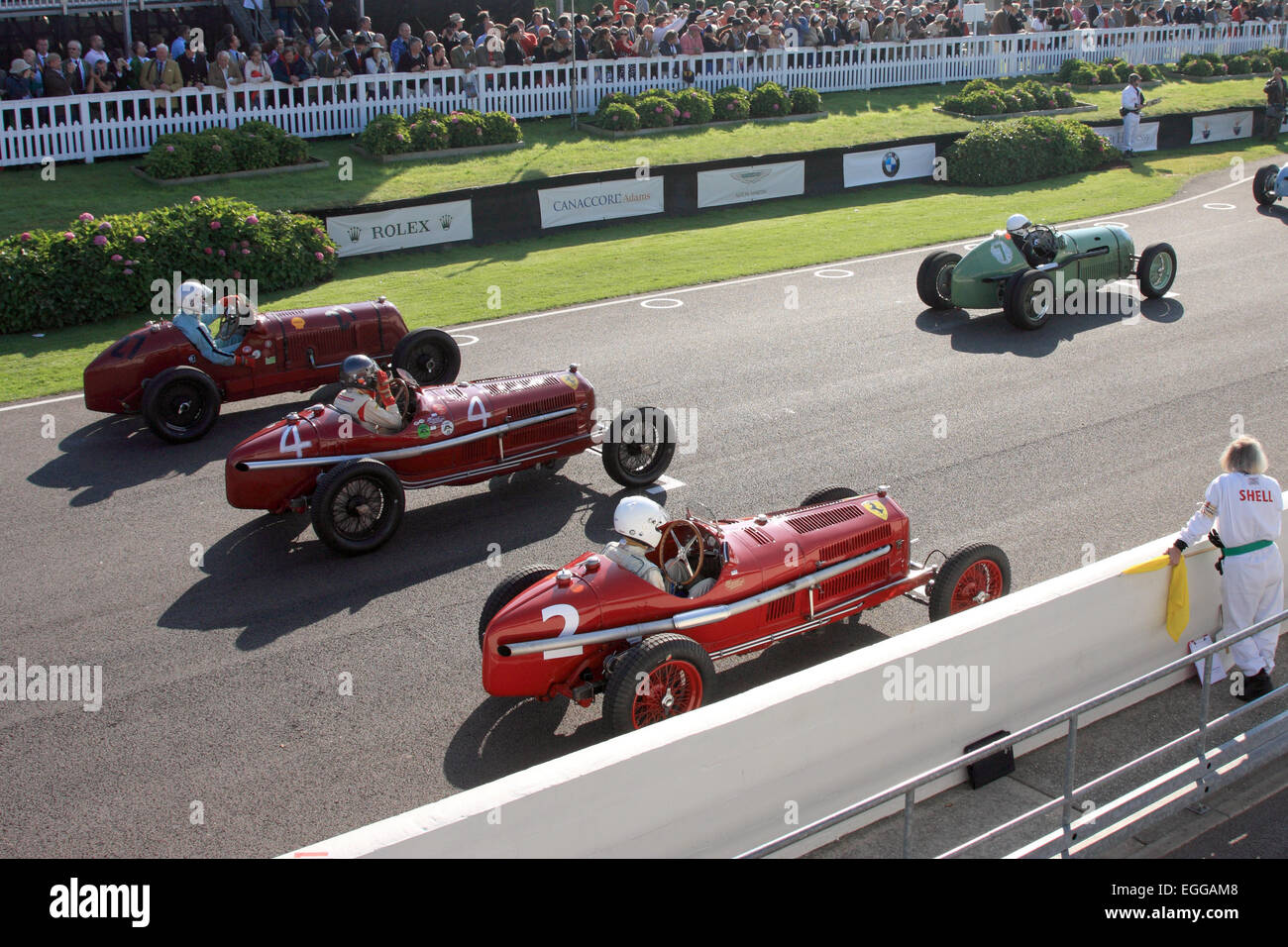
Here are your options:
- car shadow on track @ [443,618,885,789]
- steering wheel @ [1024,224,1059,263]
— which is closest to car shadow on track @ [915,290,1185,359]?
steering wheel @ [1024,224,1059,263]

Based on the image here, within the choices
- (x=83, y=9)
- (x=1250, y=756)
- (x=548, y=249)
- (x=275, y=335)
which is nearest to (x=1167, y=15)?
(x=548, y=249)

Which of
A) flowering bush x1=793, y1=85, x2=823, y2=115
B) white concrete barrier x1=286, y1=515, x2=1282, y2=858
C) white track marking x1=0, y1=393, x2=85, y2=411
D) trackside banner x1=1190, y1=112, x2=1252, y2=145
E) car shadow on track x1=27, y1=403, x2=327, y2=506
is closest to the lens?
white concrete barrier x1=286, y1=515, x2=1282, y2=858

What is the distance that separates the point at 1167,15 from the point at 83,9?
32379 mm

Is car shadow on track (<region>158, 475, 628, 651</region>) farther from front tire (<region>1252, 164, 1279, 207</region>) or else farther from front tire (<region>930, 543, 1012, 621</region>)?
front tire (<region>1252, 164, 1279, 207</region>)

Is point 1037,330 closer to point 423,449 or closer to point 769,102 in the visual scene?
point 423,449

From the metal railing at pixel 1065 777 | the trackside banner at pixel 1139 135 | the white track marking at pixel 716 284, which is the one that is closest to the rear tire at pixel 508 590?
the metal railing at pixel 1065 777

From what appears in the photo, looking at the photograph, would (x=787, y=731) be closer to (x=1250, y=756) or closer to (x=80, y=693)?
(x=1250, y=756)

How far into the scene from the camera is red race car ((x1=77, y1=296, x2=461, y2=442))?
477 inches

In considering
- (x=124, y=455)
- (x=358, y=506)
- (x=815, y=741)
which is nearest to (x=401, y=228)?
(x=124, y=455)

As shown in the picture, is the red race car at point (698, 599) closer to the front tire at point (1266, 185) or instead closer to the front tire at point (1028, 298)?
the front tire at point (1028, 298)

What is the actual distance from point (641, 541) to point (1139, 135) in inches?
989

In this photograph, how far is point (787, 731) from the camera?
6258mm

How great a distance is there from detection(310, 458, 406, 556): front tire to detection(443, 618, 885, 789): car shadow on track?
254 centimetres
